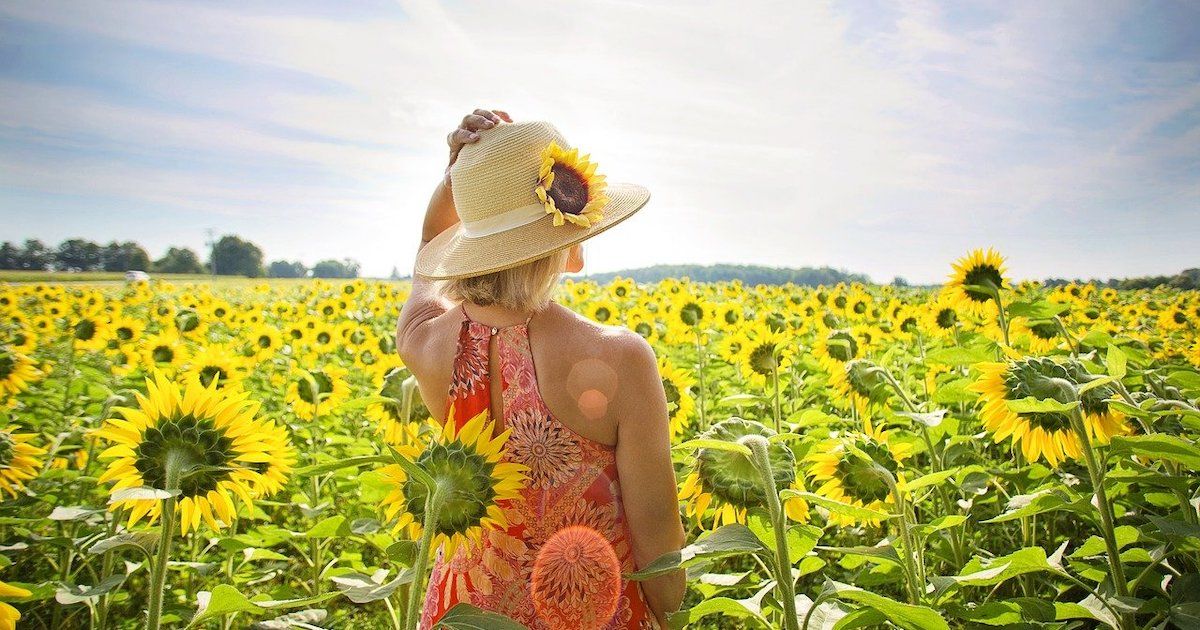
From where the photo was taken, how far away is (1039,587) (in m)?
2.86

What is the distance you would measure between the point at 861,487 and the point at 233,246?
76.5 m

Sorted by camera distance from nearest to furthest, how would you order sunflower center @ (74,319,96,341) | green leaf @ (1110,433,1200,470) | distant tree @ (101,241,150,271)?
→ green leaf @ (1110,433,1200,470)
sunflower center @ (74,319,96,341)
distant tree @ (101,241,150,271)

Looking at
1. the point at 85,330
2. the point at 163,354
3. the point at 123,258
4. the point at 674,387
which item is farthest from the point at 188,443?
the point at 123,258

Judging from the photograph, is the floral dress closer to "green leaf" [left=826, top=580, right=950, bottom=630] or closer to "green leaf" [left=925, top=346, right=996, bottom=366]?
"green leaf" [left=826, top=580, right=950, bottom=630]

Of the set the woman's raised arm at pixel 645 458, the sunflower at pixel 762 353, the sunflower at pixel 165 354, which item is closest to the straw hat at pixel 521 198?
the woman's raised arm at pixel 645 458

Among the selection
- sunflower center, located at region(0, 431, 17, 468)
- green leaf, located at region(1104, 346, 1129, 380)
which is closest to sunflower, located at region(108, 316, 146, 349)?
sunflower center, located at region(0, 431, 17, 468)

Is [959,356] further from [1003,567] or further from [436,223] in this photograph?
[436,223]

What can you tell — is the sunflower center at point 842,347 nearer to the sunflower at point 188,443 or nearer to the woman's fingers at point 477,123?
the woman's fingers at point 477,123

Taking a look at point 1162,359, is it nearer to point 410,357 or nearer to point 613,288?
point 613,288

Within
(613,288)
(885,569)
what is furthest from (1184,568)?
(613,288)

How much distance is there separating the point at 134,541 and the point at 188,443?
0.40m

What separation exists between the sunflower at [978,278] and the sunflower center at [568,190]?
85.9 inches

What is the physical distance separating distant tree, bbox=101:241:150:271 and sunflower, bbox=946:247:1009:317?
71.0 m

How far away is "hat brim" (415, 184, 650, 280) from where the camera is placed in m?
1.70
